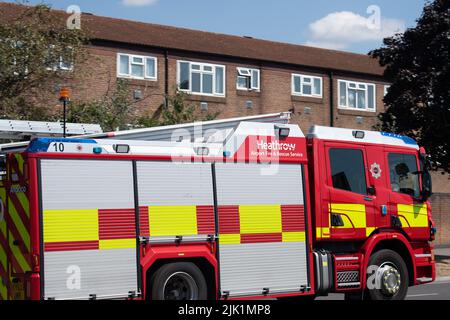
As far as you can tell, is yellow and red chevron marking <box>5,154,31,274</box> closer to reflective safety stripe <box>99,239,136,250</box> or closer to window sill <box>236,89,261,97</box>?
reflective safety stripe <box>99,239,136,250</box>

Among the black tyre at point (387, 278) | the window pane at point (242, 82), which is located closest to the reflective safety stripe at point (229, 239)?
the black tyre at point (387, 278)

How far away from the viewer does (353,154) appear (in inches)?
494

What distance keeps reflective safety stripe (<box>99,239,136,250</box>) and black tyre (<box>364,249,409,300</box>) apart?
433 centimetres

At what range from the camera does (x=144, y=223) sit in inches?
404

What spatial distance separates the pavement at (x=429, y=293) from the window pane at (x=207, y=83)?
16.8m

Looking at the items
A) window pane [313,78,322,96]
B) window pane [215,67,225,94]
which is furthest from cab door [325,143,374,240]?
window pane [313,78,322,96]

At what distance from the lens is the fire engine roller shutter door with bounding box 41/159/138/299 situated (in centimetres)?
959

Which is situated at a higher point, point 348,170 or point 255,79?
point 255,79

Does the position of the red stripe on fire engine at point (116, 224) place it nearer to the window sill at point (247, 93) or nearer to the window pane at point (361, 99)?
the window sill at point (247, 93)

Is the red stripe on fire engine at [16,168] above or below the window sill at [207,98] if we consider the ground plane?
below

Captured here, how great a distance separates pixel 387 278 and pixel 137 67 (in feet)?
68.9

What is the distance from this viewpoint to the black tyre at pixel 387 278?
41.0 ft

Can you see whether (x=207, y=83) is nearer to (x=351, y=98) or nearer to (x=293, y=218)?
(x=351, y=98)

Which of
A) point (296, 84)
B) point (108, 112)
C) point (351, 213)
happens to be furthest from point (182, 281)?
point (296, 84)
